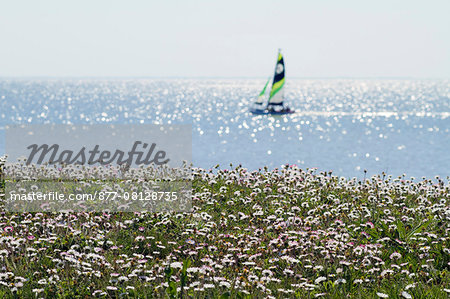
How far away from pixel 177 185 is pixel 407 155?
167 feet

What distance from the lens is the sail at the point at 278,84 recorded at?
7219 centimetres

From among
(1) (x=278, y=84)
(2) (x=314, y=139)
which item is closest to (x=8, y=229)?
(2) (x=314, y=139)

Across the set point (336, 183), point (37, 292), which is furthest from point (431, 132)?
point (37, 292)

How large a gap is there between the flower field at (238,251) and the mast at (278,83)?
61.9 meters

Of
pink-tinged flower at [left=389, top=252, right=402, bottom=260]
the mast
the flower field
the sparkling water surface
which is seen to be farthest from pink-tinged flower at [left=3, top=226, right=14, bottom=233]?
the mast

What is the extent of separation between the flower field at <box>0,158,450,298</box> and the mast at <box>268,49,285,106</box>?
6186 cm

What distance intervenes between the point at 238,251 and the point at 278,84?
70425 millimetres

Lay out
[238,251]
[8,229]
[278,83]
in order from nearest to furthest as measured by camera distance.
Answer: [238,251]
[8,229]
[278,83]

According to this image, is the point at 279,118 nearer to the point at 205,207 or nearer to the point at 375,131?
the point at 375,131

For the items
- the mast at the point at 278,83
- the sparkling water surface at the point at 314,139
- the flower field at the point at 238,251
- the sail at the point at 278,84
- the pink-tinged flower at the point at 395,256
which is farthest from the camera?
the sail at the point at 278,84

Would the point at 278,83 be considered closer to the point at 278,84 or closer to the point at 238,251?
the point at 278,84

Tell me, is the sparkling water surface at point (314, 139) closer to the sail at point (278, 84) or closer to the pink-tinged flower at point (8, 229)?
the sail at point (278, 84)

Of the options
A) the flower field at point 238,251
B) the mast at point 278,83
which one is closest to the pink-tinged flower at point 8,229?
the flower field at point 238,251

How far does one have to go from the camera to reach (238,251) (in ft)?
→ 26.2
